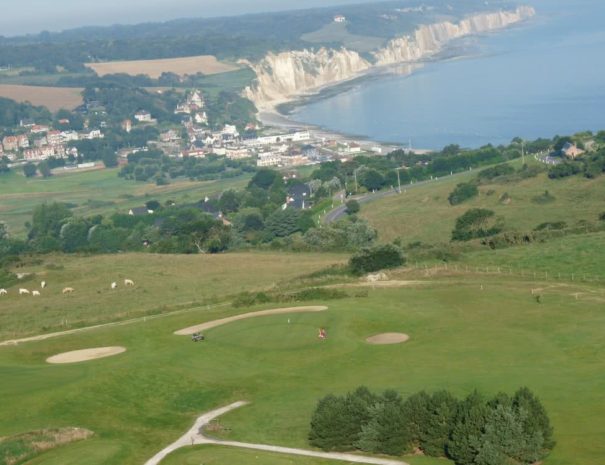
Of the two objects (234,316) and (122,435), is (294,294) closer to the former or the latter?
(234,316)

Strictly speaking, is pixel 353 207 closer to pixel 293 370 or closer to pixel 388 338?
pixel 388 338

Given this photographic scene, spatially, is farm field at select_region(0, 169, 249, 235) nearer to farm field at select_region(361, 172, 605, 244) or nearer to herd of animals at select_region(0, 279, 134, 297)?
farm field at select_region(361, 172, 605, 244)

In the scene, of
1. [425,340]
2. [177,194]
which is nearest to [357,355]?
[425,340]

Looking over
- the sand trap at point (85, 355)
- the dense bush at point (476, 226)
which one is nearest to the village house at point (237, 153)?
the dense bush at point (476, 226)

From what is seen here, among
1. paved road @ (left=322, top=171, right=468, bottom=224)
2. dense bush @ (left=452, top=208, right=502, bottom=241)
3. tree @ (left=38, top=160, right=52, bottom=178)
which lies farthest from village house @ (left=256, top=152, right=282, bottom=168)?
dense bush @ (left=452, top=208, right=502, bottom=241)

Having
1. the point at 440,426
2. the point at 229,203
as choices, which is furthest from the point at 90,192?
the point at 440,426
